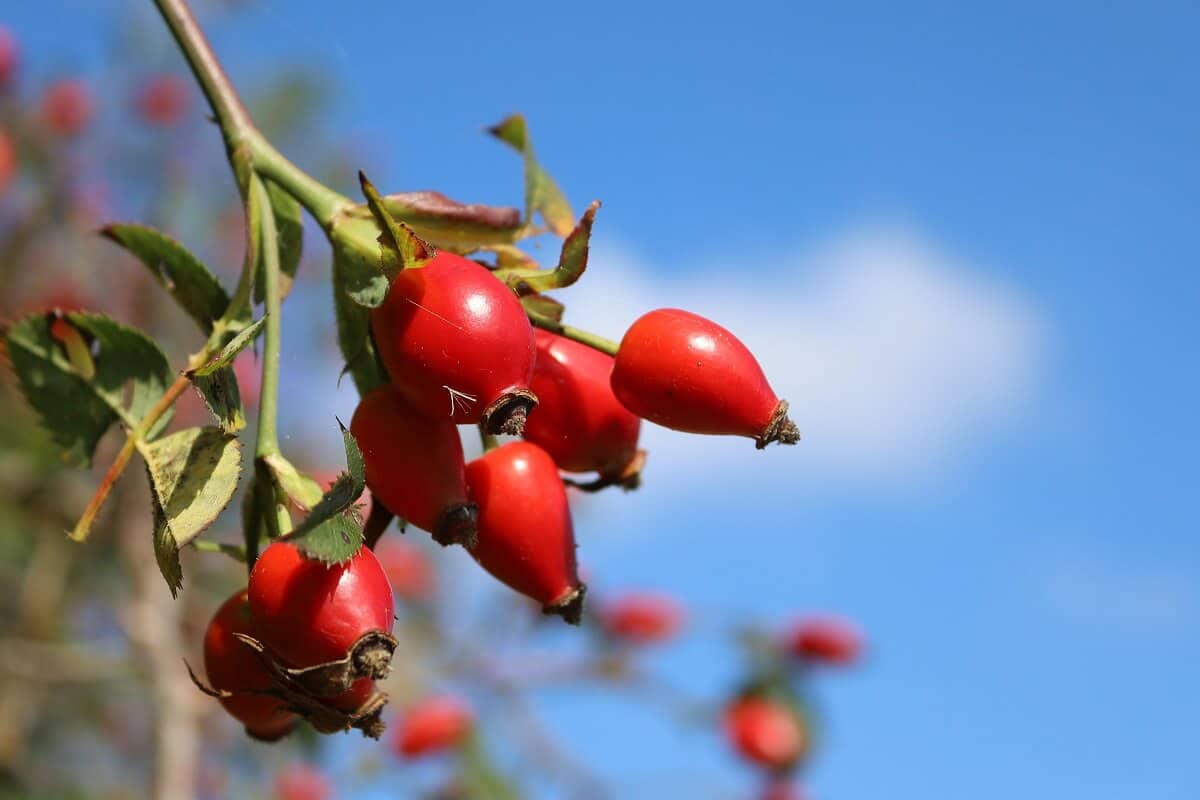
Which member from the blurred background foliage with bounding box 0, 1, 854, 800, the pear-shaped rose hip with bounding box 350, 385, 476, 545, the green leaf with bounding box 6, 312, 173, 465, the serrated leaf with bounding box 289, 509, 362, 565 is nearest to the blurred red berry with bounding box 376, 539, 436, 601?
the blurred background foliage with bounding box 0, 1, 854, 800

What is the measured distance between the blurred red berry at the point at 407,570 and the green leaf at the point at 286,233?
4.48 metres

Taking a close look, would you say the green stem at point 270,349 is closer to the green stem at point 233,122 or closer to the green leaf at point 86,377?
the green stem at point 233,122

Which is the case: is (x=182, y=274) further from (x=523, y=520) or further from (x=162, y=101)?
(x=162, y=101)

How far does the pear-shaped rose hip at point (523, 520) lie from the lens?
1099 mm

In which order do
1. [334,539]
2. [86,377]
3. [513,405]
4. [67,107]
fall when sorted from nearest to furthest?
[334,539] < [513,405] < [86,377] < [67,107]

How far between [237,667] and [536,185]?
1.95 feet

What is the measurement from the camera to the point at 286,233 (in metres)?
1.21

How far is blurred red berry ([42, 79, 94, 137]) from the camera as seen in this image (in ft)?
19.9

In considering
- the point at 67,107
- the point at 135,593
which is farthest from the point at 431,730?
the point at 67,107

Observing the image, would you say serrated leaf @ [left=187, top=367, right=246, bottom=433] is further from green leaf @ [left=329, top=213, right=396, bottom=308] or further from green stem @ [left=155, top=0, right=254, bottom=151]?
green stem @ [left=155, top=0, right=254, bottom=151]

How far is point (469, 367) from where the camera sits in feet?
3.24

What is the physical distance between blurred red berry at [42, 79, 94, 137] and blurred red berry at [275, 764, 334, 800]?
3.17m

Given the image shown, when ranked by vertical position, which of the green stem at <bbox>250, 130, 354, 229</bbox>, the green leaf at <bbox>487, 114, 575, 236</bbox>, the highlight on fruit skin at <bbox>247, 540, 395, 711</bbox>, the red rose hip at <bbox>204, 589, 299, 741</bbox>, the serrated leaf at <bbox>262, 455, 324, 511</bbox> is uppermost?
the green leaf at <bbox>487, 114, 575, 236</bbox>

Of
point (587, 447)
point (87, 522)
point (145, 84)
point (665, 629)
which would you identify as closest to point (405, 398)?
point (587, 447)
